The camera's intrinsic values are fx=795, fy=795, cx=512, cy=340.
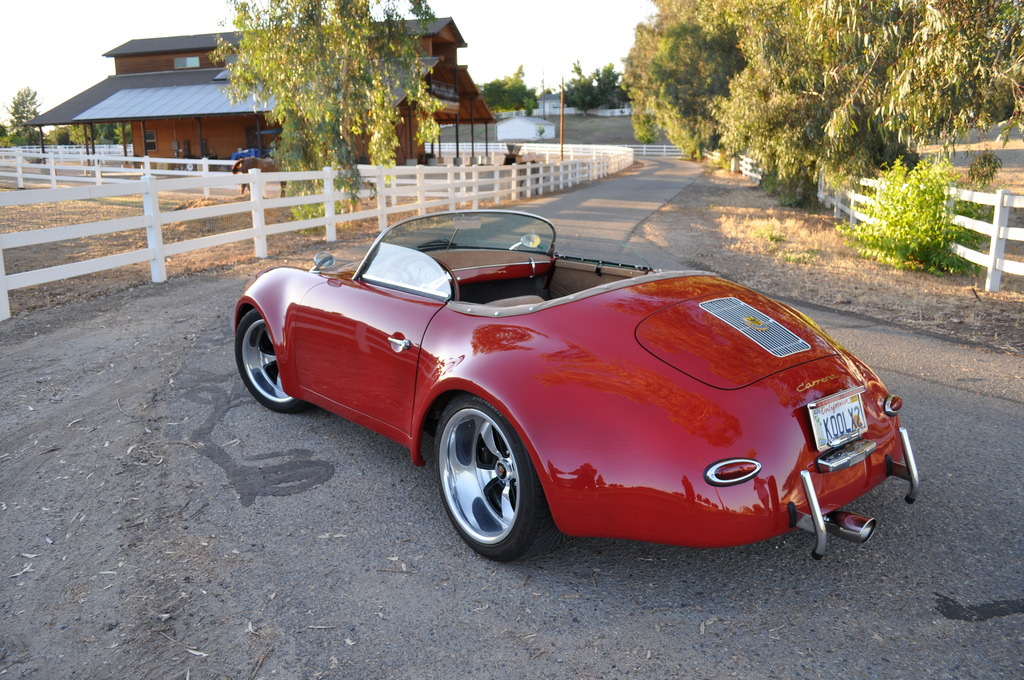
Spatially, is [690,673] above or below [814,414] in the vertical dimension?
below

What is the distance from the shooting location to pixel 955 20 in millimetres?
9141

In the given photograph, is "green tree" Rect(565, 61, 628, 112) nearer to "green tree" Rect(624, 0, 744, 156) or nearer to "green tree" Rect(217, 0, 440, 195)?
"green tree" Rect(624, 0, 744, 156)

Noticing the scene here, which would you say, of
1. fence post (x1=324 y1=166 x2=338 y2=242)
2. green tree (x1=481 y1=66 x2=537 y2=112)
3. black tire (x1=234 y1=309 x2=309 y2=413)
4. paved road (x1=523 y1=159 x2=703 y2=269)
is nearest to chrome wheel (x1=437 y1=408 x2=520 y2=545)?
paved road (x1=523 y1=159 x2=703 y2=269)

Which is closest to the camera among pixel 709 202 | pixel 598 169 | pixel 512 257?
pixel 512 257

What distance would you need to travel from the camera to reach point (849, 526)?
2.82 meters

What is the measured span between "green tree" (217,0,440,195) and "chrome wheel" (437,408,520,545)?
13.0 meters

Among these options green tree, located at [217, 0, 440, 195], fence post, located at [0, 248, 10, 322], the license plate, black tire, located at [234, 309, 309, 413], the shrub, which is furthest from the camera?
green tree, located at [217, 0, 440, 195]

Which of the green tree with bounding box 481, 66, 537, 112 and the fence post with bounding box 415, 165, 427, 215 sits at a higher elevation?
the green tree with bounding box 481, 66, 537, 112

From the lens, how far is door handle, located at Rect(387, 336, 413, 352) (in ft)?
12.1

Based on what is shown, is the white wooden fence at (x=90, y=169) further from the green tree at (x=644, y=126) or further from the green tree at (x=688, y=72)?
the green tree at (x=644, y=126)

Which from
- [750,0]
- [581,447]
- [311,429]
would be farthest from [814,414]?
[750,0]

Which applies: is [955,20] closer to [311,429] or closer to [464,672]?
[311,429]

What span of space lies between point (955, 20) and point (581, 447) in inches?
351

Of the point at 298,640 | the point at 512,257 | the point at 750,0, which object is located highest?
the point at 750,0
